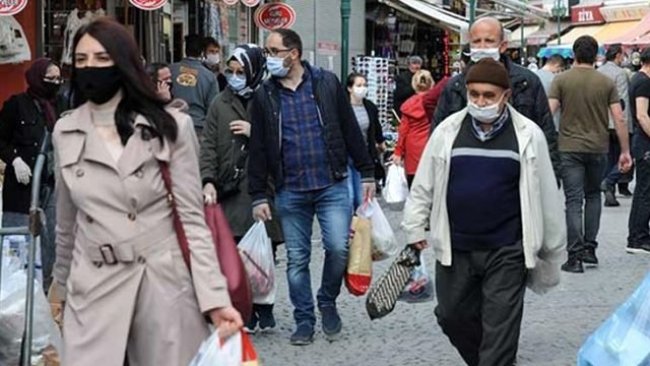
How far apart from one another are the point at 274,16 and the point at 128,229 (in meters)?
14.2

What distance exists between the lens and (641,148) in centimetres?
1123

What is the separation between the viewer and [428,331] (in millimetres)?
8172

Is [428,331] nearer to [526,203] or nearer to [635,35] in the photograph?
[526,203]

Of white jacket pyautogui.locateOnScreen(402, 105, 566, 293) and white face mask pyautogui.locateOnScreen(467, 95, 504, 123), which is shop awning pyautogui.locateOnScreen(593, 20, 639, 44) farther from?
white face mask pyautogui.locateOnScreen(467, 95, 504, 123)

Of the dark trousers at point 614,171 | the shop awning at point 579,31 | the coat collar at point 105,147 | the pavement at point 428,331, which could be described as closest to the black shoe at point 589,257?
the pavement at point 428,331

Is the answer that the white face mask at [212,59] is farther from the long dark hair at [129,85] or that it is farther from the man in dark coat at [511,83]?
the long dark hair at [129,85]

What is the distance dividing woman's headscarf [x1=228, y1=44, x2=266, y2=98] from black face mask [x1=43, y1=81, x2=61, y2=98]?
4.48 ft

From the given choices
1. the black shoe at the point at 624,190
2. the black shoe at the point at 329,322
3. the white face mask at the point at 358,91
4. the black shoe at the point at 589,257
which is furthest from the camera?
the black shoe at the point at 624,190

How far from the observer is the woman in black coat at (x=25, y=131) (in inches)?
337

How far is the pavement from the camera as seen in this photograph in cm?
742

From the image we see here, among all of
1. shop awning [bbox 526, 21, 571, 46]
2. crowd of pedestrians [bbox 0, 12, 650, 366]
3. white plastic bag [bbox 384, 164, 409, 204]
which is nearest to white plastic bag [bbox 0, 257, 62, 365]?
crowd of pedestrians [bbox 0, 12, 650, 366]

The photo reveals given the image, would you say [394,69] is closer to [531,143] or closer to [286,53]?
[286,53]

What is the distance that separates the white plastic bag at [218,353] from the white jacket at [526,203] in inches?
79.1

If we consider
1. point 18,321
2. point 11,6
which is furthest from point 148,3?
point 18,321
